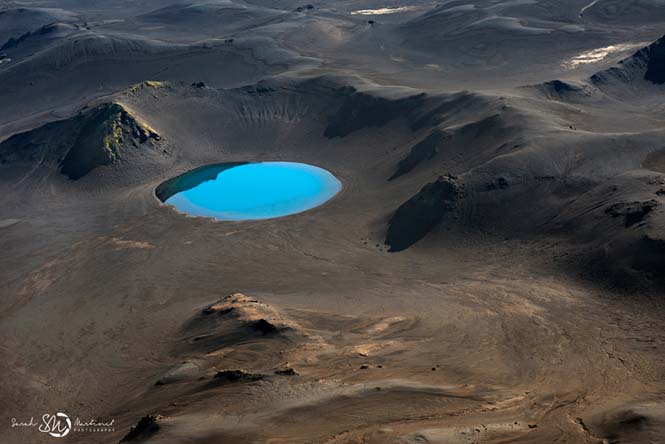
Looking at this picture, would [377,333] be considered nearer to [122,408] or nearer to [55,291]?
[122,408]

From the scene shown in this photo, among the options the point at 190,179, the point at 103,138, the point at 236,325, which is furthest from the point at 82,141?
the point at 236,325

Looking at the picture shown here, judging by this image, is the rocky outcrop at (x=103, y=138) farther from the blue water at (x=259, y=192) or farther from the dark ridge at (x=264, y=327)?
the dark ridge at (x=264, y=327)

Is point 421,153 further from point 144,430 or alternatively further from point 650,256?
point 144,430

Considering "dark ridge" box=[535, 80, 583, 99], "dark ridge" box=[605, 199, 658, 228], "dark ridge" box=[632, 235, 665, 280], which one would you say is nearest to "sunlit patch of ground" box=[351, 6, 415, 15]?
"dark ridge" box=[535, 80, 583, 99]

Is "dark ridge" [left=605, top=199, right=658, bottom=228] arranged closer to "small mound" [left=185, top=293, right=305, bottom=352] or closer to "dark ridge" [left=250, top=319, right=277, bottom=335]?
"small mound" [left=185, top=293, right=305, bottom=352]

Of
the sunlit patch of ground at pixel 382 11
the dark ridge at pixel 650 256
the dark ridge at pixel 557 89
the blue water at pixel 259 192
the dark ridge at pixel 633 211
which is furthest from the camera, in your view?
the sunlit patch of ground at pixel 382 11

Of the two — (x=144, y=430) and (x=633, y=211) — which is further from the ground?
(x=633, y=211)

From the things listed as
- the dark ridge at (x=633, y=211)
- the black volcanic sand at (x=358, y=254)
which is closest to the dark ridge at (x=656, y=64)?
the black volcanic sand at (x=358, y=254)
